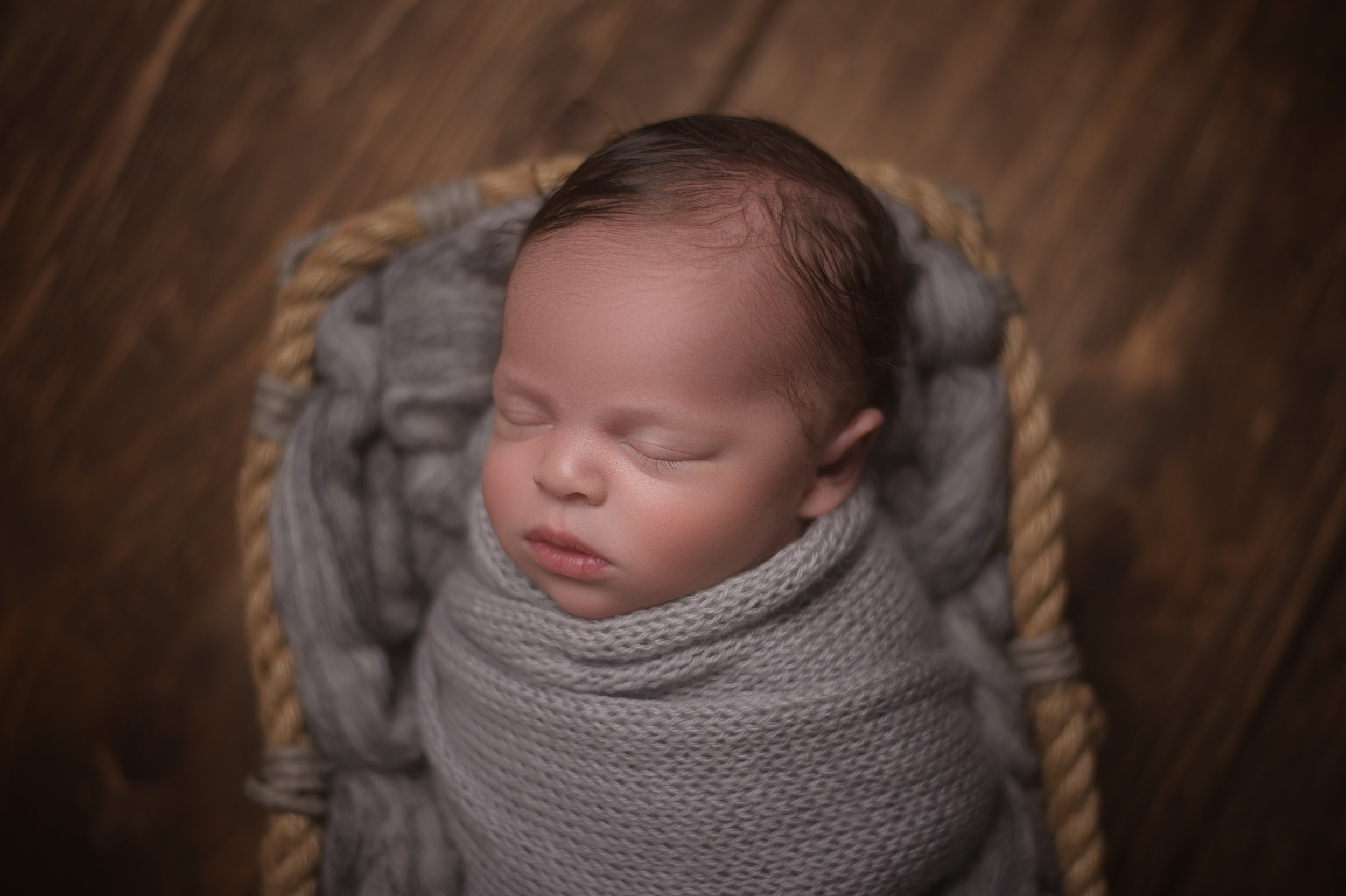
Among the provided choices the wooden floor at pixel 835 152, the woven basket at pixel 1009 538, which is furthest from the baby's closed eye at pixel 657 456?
the wooden floor at pixel 835 152

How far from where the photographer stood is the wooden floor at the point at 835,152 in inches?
47.1

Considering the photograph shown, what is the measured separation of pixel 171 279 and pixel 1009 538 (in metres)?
1.21

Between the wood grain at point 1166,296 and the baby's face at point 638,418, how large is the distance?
63cm

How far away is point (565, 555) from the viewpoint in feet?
2.65

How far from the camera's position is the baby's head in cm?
75

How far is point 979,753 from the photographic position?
0.92m

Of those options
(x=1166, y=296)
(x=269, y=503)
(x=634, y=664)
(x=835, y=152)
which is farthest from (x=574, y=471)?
(x=1166, y=296)

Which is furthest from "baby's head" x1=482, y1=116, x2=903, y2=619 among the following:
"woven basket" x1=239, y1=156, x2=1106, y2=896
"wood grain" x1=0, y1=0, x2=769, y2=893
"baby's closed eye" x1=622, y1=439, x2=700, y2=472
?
"wood grain" x1=0, y1=0, x2=769, y2=893

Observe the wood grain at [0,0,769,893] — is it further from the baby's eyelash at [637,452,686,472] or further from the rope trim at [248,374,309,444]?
the baby's eyelash at [637,452,686,472]

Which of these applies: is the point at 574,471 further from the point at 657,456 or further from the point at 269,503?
the point at 269,503

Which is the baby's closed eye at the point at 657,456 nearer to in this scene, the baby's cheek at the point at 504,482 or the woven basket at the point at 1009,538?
the baby's cheek at the point at 504,482

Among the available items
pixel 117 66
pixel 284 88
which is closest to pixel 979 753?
pixel 284 88

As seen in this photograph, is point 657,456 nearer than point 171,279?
Yes

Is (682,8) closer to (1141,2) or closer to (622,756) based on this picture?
(1141,2)
